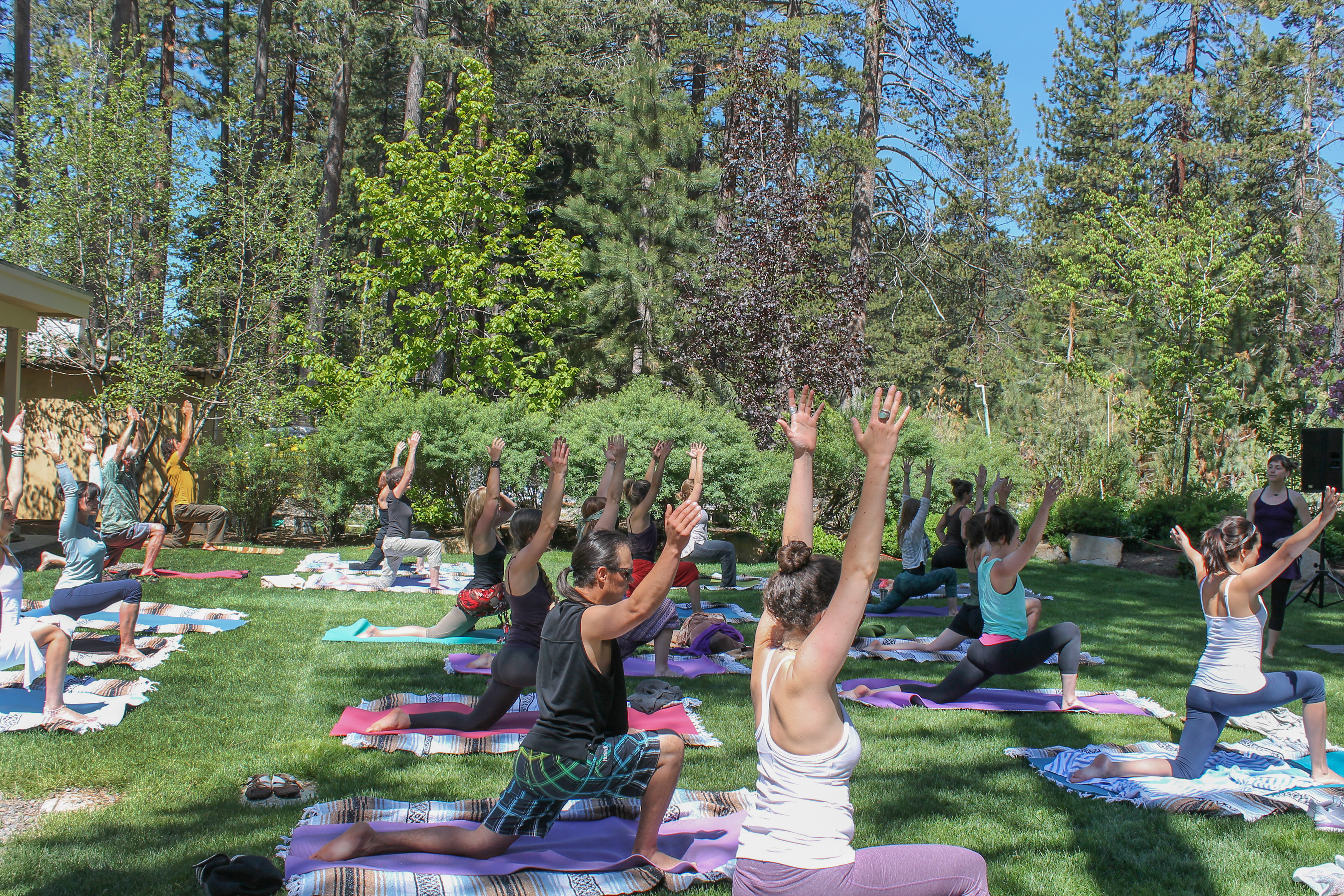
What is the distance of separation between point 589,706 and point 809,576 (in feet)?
3.94

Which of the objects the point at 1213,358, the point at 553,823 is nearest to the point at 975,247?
the point at 1213,358

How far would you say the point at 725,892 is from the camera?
12.0 feet

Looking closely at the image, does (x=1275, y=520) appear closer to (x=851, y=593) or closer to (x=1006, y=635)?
(x=1006, y=635)

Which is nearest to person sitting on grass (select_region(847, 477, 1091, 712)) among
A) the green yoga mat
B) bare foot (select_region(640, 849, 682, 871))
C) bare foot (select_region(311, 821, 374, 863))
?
bare foot (select_region(640, 849, 682, 871))

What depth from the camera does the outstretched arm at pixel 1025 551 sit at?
5648 mm

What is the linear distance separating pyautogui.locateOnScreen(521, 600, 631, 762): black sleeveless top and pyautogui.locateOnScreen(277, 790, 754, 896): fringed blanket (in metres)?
0.59

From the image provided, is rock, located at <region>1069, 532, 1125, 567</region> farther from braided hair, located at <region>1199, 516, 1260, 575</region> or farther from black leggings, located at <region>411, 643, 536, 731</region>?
black leggings, located at <region>411, 643, 536, 731</region>

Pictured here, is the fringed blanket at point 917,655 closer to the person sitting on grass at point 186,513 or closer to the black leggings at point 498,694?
the black leggings at point 498,694

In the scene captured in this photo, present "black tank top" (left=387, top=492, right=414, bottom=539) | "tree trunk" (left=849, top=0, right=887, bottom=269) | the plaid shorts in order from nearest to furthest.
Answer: the plaid shorts < "black tank top" (left=387, top=492, right=414, bottom=539) < "tree trunk" (left=849, top=0, right=887, bottom=269)

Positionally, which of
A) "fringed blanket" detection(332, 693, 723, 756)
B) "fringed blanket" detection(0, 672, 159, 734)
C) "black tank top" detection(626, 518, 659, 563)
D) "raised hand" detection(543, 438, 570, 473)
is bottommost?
"fringed blanket" detection(332, 693, 723, 756)

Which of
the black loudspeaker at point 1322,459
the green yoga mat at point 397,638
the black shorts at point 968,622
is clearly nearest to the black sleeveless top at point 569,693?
the green yoga mat at point 397,638

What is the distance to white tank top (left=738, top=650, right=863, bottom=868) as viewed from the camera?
2650 millimetres

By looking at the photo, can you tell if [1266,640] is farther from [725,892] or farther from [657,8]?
[657,8]

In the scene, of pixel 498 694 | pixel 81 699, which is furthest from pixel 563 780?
pixel 81 699
